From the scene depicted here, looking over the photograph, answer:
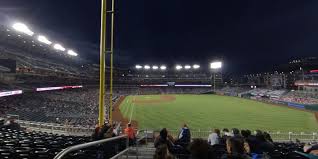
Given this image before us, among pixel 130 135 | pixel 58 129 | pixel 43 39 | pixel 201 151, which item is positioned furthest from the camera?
pixel 43 39

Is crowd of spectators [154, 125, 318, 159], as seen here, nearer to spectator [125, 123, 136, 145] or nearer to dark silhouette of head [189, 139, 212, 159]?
dark silhouette of head [189, 139, 212, 159]

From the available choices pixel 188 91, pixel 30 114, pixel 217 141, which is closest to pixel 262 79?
pixel 188 91

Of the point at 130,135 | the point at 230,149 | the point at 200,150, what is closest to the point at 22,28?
the point at 130,135

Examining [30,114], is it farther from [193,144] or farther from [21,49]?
[21,49]

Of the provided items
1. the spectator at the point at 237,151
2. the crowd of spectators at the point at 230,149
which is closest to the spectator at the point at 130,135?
the crowd of spectators at the point at 230,149

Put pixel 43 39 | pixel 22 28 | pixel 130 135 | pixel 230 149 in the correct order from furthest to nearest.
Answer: pixel 43 39, pixel 22 28, pixel 130 135, pixel 230 149

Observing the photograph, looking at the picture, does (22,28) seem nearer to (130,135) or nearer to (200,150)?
(130,135)

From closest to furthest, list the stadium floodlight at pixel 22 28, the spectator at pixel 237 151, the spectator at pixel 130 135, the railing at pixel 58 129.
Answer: the spectator at pixel 237 151, the spectator at pixel 130 135, the railing at pixel 58 129, the stadium floodlight at pixel 22 28

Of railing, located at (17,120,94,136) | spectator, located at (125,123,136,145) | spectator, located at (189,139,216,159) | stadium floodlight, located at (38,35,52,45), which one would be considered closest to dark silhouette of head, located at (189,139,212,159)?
spectator, located at (189,139,216,159)

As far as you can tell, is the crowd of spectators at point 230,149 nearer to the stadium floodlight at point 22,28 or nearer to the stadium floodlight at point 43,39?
the stadium floodlight at point 22,28

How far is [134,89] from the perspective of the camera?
96.1m

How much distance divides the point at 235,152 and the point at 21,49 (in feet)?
218

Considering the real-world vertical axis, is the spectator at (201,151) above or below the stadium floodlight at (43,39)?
below

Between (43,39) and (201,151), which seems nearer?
(201,151)
